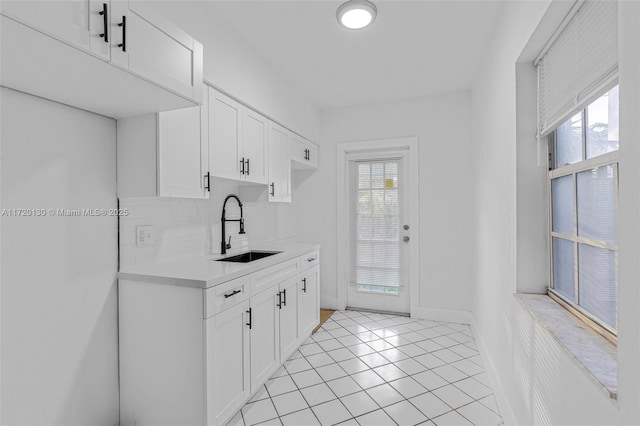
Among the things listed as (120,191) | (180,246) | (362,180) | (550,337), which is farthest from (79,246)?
(362,180)

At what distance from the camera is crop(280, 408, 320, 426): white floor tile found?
6.31ft

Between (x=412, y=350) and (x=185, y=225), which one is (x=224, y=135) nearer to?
(x=185, y=225)

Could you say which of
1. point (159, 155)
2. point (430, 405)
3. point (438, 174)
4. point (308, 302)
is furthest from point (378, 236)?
point (159, 155)

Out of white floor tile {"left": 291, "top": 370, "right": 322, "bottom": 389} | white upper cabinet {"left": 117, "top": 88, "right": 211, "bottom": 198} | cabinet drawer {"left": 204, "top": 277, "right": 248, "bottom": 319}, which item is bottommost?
white floor tile {"left": 291, "top": 370, "right": 322, "bottom": 389}

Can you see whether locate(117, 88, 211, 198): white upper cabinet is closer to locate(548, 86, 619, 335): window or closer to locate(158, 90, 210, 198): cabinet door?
locate(158, 90, 210, 198): cabinet door

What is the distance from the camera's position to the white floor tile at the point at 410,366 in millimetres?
2514

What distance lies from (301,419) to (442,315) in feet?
7.43

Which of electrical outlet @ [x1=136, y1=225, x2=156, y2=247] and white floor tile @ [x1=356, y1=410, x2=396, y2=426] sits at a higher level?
electrical outlet @ [x1=136, y1=225, x2=156, y2=247]

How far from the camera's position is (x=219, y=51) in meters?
2.22

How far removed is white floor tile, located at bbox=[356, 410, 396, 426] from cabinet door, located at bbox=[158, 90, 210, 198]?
5.55 feet

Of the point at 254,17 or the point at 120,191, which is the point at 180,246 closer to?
the point at 120,191

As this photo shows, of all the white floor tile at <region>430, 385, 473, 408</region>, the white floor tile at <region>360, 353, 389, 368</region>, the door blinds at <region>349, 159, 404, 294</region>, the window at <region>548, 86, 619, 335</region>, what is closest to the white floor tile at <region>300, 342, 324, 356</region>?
the white floor tile at <region>360, 353, 389, 368</region>

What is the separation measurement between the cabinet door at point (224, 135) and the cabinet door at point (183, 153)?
0.09 meters

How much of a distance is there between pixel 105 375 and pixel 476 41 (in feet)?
11.2
